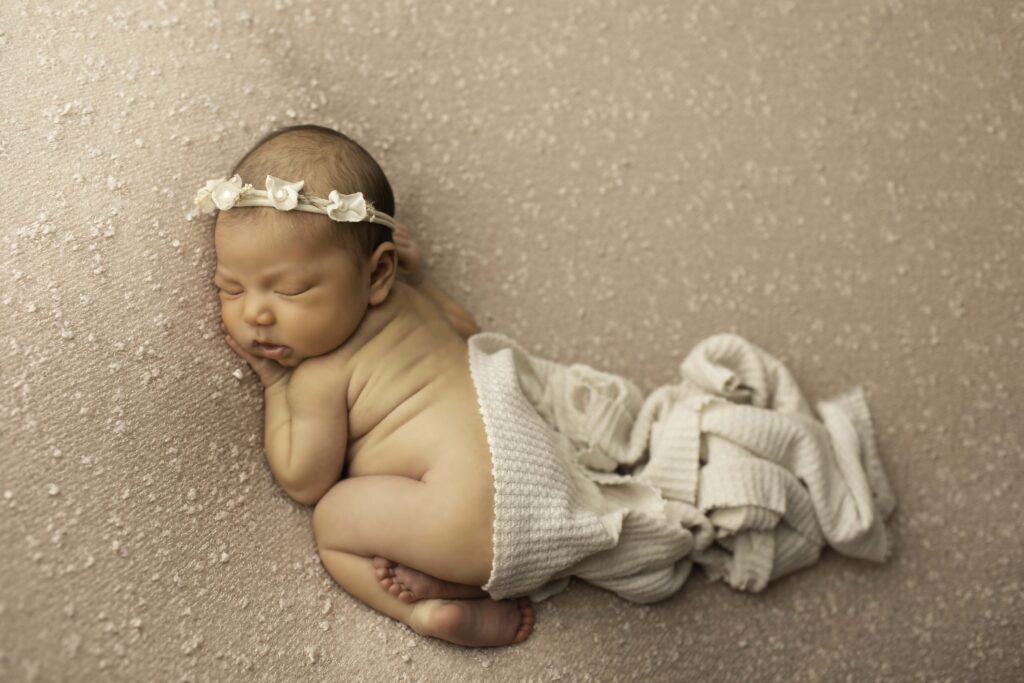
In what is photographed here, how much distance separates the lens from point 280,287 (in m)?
1.10

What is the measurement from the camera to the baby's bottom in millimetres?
1088

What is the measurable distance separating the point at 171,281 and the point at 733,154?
880 millimetres

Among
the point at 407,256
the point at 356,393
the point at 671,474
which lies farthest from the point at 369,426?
the point at 671,474

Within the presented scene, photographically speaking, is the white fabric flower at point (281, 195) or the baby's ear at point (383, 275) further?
the baby's ear at point (383, 275)

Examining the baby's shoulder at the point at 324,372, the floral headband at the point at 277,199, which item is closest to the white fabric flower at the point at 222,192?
the floral headband at the point at 277,199

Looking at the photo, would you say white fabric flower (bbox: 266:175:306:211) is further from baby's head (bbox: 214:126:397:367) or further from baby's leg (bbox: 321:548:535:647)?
baby's leg (bbox: 321:548:535:647)

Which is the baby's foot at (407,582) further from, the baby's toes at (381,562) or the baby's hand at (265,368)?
the baby's hand at (265,368)

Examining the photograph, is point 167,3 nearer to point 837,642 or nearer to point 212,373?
point 212,373

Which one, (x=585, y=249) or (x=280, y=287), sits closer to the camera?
(x=280, y=287)

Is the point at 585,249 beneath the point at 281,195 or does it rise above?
beneath

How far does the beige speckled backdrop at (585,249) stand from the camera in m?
1.04

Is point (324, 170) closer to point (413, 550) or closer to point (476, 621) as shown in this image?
point (413, 550)

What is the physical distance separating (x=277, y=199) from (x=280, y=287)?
11 cm

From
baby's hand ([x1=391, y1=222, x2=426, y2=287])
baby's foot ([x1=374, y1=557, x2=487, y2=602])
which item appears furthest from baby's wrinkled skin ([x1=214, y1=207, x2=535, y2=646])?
baby's hand ([x1=391, y1=222, x2=426, y2=287])
